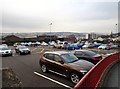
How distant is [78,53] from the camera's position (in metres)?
15.6

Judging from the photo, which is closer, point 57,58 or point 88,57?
point 57,58

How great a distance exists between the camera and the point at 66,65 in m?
9.86

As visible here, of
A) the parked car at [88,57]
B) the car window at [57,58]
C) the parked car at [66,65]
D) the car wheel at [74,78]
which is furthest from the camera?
the parked car at [88,57]

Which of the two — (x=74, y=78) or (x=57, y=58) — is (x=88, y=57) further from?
(x=74, y=78)

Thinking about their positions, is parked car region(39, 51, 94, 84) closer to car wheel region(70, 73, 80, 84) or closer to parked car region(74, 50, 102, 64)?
car wheel region(70, 73, 80, 84)

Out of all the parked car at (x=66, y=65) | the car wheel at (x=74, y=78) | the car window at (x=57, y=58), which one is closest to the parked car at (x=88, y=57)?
the parked car at (x=66, y=65)

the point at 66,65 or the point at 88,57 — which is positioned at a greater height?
the point at 66,65

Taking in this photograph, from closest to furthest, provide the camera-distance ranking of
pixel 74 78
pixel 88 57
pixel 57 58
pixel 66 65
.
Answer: pixel 74 78, pixel 66 65, pixel 57 58, pixel 88 57

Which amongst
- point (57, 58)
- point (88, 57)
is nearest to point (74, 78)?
point (57, 58)

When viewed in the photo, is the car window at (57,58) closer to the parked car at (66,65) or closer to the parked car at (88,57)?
the parked car at (66,65)

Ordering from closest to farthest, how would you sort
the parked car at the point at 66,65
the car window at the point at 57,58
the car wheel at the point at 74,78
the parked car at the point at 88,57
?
the car wheel at the point at 74,78, the parked car at the point at 66,65, the car window at the point at 57,58, the parked car at the point at 88,57

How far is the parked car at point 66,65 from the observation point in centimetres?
923

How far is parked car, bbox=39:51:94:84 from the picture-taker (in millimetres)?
9227

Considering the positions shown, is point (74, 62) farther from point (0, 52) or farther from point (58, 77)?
point (0, 52)
